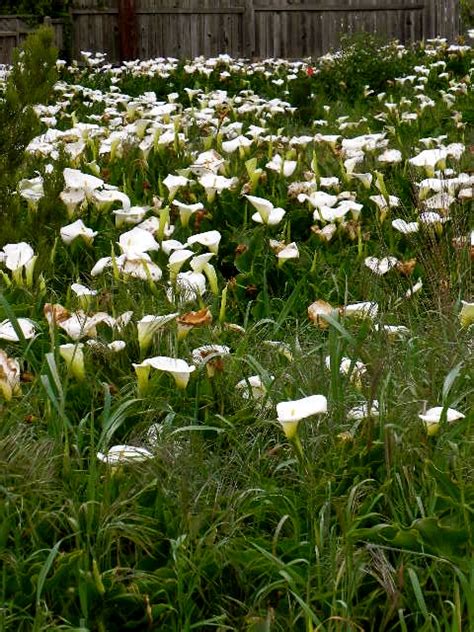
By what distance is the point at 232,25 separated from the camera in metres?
17.4

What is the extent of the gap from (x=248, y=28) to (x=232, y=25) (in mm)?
260

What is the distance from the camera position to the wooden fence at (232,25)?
54.2 ft

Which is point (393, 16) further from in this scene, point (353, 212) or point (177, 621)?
point (177, 621)

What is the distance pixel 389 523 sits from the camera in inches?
97.7

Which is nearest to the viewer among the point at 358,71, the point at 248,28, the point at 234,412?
the point at 234,412

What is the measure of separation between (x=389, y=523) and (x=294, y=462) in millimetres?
286

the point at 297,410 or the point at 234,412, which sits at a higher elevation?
the point at 297,410

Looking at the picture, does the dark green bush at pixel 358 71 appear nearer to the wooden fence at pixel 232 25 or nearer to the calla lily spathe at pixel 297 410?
the wooden fence at pixel 232 25

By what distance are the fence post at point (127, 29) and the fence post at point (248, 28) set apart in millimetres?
1868

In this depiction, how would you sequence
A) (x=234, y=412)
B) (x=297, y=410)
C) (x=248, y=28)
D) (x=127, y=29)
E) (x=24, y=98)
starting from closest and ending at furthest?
(x=297, y=410) < (x=234, y=412) < (x=24, y=98) < (x=127, y=29) < (x=248, y=28)

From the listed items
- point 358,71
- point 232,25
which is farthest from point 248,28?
point 358,71

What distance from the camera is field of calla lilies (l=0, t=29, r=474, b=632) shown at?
88.8 inches

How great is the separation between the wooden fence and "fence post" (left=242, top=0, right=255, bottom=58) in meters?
0.02

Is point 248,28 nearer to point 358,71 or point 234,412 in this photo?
point 358,71
